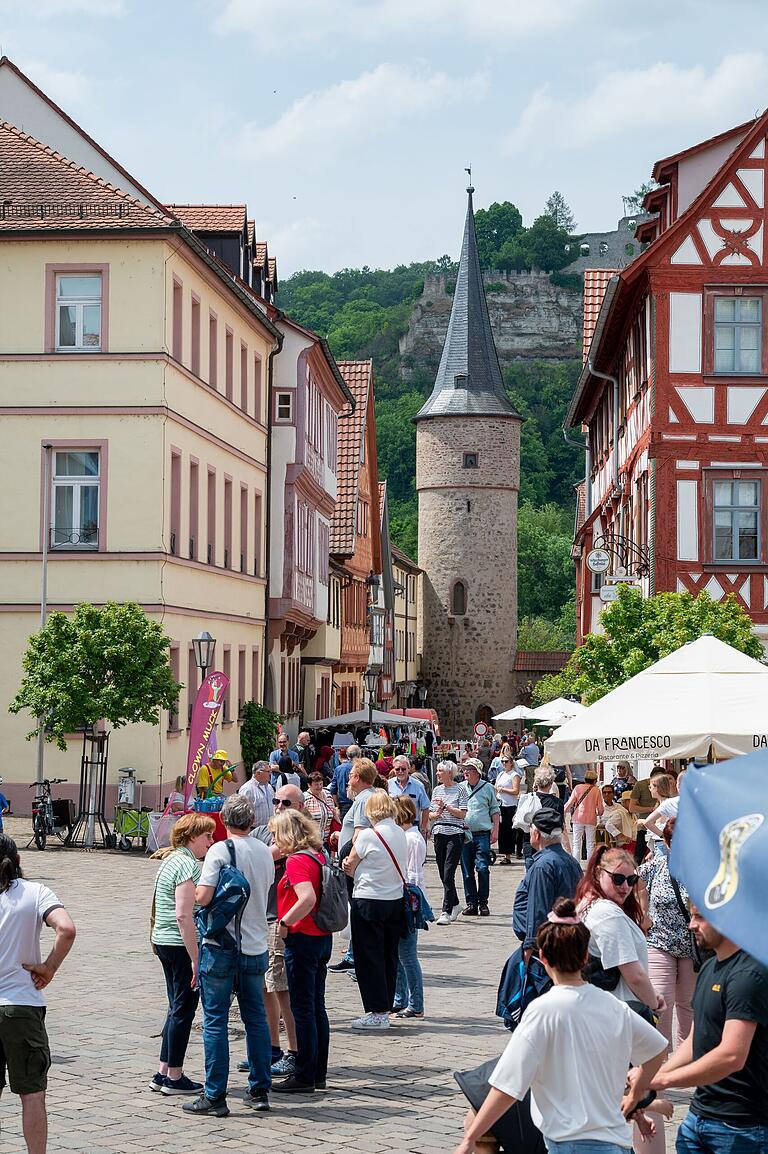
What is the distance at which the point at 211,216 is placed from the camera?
37.4m

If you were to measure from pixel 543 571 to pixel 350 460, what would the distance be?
5449cm

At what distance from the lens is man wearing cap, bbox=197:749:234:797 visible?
1964cm

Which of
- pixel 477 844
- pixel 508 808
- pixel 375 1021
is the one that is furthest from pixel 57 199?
pixel 375 1021

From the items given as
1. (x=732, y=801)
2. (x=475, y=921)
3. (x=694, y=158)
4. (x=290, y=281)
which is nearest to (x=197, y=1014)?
(x=475, y=921)

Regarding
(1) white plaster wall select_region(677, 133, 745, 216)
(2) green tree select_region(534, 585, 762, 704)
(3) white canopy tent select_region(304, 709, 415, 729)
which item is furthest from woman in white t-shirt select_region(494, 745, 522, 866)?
(3) white canopy tent select_region(304, 709, 415, 729)

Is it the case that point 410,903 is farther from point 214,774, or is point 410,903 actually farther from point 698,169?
point 698,169

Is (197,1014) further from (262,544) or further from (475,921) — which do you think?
(262,544)

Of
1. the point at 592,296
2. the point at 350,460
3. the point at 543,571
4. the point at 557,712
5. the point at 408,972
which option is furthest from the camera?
the point at 543,571

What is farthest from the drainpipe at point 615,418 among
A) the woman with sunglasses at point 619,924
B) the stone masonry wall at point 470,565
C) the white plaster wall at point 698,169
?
the stone masonry wall at point 470,565

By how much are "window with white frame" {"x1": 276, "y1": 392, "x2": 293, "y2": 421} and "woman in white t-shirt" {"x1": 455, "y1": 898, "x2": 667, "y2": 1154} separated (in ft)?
112

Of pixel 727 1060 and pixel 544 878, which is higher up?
pixel 544 878

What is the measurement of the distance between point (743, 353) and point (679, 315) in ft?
4.01

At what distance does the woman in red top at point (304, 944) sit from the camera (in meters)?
9.48

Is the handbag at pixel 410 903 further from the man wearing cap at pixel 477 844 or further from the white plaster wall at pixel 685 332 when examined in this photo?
the white plaster wall at pixel 685 332
